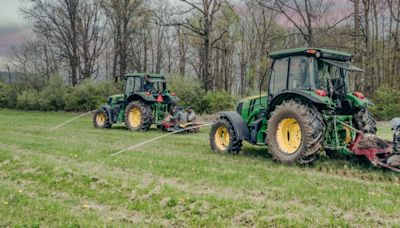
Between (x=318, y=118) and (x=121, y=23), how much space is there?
32693mm

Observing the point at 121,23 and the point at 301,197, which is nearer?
the point at 301,197

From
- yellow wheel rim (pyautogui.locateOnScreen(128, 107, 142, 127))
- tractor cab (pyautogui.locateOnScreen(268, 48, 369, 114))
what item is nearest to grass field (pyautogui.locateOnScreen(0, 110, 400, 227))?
tractor cab (pyautogui.locateOnScreen(268, 48, 369, 114))

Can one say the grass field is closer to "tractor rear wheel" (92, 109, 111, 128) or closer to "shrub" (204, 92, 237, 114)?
"tractor rear wheel" (92, 109, 111, 128)

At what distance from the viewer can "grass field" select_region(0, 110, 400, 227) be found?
4.84 metres

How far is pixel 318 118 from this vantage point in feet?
25.9

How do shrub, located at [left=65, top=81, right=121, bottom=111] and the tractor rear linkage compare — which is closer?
the tractor rear linkage

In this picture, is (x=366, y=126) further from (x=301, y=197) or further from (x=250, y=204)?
(x=250, y=204)

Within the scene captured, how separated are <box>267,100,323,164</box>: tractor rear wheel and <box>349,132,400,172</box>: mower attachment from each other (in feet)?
2.15

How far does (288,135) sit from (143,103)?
9381mm

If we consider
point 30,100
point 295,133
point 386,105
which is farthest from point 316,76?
point 30,100

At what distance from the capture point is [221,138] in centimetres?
1041

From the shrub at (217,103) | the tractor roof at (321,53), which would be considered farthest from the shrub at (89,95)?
the tractor roof at (321,53)

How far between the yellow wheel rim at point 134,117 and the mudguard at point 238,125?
7.84m

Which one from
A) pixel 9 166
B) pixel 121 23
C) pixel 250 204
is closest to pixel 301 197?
pixel 250 204
